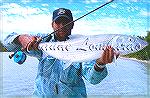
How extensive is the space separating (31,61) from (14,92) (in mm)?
407

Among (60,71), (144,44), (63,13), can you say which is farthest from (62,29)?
(144,44)

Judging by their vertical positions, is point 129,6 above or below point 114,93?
above

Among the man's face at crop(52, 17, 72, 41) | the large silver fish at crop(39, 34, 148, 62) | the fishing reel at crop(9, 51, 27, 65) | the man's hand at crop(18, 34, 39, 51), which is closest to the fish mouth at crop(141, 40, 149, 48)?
the large silver fish at crop(39, 34, 148, 62)

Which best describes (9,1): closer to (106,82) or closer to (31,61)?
(31,61)

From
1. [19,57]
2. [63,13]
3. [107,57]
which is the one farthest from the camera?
[19,57]

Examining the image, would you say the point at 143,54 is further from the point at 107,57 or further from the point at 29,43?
the point at 29,43

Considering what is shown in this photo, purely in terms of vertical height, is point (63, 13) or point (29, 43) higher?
point (63, 13)

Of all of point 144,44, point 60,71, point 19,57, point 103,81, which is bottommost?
point 103,81

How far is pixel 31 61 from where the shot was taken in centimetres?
1130

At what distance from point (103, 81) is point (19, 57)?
98 cm

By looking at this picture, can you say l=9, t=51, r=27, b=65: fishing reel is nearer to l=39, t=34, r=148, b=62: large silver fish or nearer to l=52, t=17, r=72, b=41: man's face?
l=39, t=34, r=148, b=62: large silver fish

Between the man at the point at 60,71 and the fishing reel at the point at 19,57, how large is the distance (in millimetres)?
59

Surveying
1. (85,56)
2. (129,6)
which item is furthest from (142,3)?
(85,56)

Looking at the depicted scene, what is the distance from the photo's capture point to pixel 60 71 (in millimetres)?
11250
